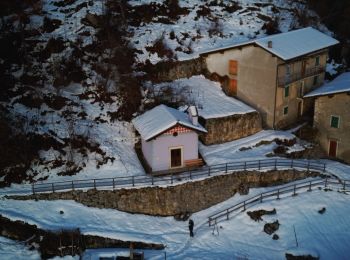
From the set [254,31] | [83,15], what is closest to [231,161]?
[254,31]

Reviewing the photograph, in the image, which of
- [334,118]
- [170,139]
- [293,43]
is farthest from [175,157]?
[293,43]

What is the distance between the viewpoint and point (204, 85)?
150 ft

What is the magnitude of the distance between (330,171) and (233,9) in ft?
90.3

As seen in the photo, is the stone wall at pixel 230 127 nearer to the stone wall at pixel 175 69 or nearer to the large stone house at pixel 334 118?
the large stone house at pixel 334 118

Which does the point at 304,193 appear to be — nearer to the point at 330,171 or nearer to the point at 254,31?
the point at 330,171

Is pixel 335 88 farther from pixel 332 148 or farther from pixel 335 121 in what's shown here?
Answer: pixel 332 148

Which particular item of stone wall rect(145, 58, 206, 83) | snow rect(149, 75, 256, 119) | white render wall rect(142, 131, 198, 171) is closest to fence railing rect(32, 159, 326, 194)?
white render wall rect(142, 131, 198, 171)

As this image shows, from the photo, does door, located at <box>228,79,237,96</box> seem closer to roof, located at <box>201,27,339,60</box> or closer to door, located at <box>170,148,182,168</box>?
roof, located at <box>201,27,339,60</box>

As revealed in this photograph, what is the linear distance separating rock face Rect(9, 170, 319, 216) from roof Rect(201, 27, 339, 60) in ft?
37.3

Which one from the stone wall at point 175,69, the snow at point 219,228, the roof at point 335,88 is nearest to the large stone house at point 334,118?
the roof at point 335,88

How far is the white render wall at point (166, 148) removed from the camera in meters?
35.3

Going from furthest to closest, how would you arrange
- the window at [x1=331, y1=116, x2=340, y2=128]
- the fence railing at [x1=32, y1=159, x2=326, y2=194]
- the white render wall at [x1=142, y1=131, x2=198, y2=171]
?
the window at [x1=331, y1=116, x2=340, y2=128], the white render wall at [x1=142, y1=131, x2=198, y2=171], the fence railing at [x1=32, y1=159, x2=326, y2=194]

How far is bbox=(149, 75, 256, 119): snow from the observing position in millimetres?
41281

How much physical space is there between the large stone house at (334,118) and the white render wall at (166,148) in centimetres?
1270
